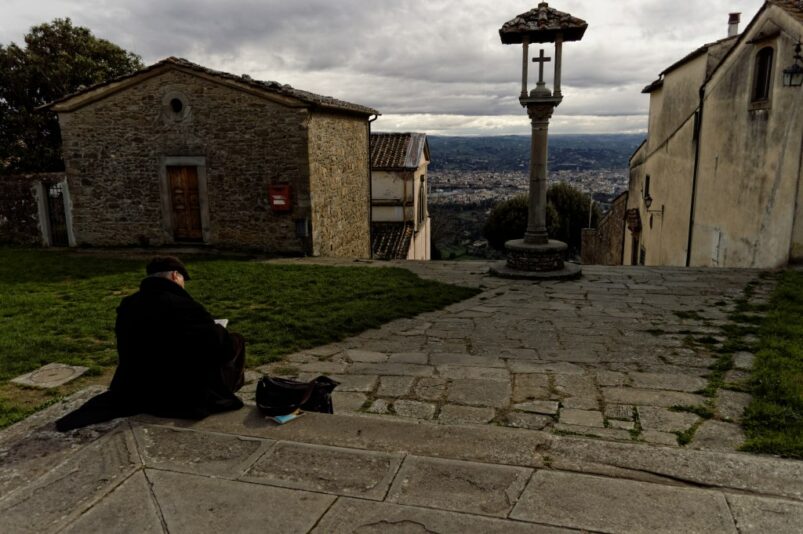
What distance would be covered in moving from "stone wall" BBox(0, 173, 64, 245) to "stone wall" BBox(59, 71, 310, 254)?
1.15 meters

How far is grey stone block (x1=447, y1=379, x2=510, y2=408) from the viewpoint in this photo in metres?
4.74

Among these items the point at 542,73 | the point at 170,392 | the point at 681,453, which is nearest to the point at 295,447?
the point at 170,392

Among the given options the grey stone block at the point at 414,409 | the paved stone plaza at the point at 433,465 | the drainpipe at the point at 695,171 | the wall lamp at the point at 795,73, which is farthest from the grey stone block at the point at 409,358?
the drainpipe at the point at 695,171

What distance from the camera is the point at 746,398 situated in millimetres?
4648

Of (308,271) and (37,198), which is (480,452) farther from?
(37,198)

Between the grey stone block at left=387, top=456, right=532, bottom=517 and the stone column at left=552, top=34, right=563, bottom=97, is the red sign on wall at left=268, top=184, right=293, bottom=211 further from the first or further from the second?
the grey stone block at left=387, top=456, right=532, bottom=517

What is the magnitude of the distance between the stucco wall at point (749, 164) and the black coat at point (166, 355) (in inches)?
455

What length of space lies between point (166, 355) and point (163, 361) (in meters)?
0.05

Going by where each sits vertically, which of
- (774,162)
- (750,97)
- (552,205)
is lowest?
(552,205)

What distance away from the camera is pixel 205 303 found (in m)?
8.62

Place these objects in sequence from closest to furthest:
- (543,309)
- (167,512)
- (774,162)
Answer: (167,512) < (543,309) < (774,162)

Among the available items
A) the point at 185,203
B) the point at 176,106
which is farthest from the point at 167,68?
the point at 185,203

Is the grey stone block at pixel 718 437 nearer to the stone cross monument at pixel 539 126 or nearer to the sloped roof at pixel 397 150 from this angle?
the stone cross monument at pixel 539 126

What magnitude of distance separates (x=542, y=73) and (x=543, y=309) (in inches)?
186
